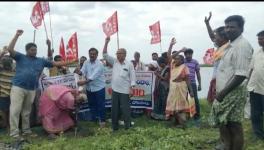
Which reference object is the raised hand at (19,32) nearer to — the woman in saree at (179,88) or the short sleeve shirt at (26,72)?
the short sleeve shirt at (26,72)

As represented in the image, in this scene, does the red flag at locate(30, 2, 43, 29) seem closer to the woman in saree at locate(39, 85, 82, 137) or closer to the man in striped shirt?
the woman in saree at locate(39, 85, 82, 137)

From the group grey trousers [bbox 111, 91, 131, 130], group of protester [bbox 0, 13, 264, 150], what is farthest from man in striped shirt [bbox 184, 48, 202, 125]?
grey trousers [bbox 111, 91, 131, 130]

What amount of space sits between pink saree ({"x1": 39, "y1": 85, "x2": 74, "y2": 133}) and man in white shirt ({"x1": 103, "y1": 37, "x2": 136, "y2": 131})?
0.97 meters

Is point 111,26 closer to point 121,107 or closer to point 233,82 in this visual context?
point 121,107

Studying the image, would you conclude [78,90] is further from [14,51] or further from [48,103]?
[14,51]

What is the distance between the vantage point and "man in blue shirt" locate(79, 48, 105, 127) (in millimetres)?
10250

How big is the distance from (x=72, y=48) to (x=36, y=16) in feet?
5.05

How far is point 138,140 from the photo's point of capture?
25.1 feet

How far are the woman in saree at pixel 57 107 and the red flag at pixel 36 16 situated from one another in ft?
8.42

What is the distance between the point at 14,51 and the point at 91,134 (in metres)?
2.33

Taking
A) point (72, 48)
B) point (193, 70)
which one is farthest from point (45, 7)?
point (193, 70)

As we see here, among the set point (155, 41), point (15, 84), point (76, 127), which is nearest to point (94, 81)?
point (76, 127)

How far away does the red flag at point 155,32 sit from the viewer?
1473 centimetres

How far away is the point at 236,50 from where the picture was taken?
580cm
